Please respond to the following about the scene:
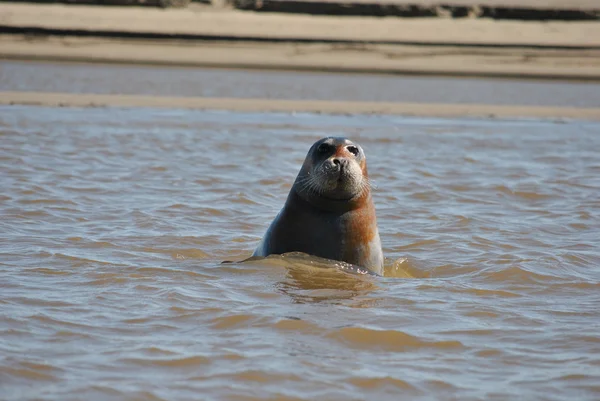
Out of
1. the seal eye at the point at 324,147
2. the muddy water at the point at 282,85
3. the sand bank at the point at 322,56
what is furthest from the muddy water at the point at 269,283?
the sand bank at the point at 322,56

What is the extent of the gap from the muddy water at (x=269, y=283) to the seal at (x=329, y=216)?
0.61 ft

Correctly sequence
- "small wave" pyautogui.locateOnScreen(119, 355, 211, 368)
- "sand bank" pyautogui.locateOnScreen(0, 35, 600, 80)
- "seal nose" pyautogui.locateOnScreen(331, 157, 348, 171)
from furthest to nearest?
"sand bank" pyautogui.locateOnScreen(0, 35, 600, 80)
"seal nose" pyautogui.locateOnScreen(331, 157, 348, 171)
"small wave" pyautogui.locateOnScreen(119, 355, 211, 368)

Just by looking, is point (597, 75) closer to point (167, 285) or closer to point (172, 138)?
point (172, 138)

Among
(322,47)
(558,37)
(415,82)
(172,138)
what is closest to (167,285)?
(172,138)

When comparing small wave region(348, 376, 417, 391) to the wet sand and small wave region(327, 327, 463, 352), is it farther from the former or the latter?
the wet sand

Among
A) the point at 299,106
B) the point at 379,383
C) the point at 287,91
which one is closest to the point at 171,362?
the point at 379,383

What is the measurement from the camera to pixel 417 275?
20.8 ft

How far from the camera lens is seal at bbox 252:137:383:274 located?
5.87m

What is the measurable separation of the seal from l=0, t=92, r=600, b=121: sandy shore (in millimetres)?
9388

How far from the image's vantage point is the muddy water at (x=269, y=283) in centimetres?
402

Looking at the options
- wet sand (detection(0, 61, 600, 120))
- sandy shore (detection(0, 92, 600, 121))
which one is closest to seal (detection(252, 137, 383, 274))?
sandy shore (detection(0, 92, 600, 121))

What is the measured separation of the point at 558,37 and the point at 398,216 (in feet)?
57.8

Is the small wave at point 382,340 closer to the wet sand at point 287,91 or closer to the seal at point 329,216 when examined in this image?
the seal at point 329,216

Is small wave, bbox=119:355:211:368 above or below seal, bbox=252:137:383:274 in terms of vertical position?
below
